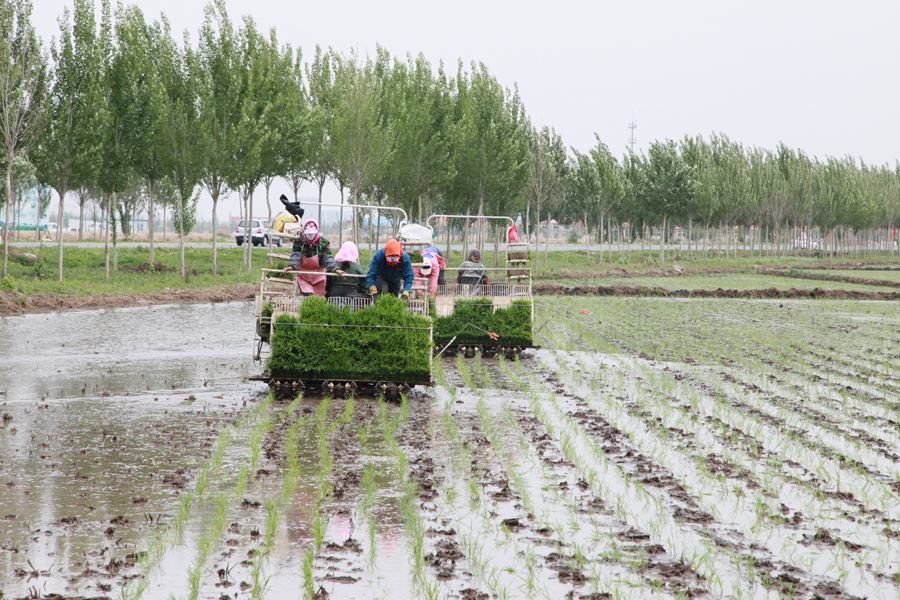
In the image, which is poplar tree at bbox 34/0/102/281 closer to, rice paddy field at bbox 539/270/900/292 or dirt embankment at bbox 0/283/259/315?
dirt embankment at bbox 0/283/259/315

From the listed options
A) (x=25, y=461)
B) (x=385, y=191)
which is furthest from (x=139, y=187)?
(x=25, y=461)

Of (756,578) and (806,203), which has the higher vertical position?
(806,203)

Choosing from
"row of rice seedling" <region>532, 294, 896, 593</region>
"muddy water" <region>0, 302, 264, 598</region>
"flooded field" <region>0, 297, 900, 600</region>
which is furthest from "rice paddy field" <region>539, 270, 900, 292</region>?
"muddy water" <region>0, 302, 264, 598</region>

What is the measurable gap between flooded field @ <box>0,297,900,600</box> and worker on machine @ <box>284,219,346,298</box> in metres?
1.52

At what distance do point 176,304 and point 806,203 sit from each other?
198ft

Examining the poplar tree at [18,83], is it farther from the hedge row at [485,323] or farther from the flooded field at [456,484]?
the hedge row at [485,323]

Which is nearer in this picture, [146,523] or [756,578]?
[756,578]

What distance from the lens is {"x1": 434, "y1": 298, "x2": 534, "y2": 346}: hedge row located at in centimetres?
1416

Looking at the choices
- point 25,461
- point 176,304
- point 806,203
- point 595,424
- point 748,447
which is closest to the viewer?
point 25,461

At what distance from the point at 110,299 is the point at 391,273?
14.1m

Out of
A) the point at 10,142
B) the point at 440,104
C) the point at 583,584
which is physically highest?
the point at 440,104

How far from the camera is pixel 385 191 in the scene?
40406 millimetres

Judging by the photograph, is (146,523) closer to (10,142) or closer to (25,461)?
(25,461)

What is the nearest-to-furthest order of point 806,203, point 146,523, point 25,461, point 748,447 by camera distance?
point 146,523 → point 25,461 → point 748,447 → point 806,203
